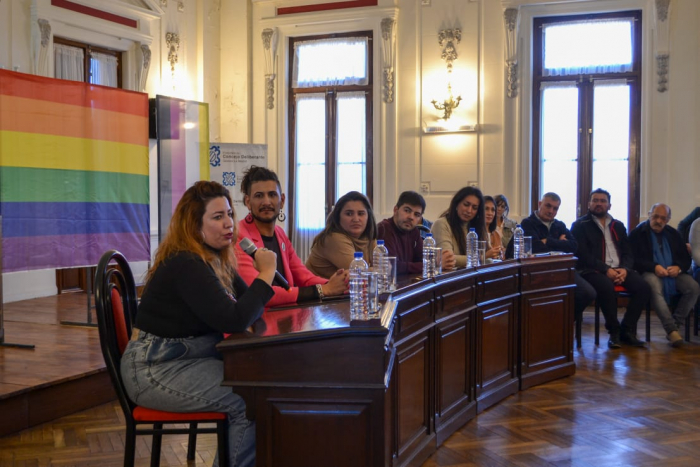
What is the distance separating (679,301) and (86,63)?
6391 mm

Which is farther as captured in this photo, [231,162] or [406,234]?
[231,162]

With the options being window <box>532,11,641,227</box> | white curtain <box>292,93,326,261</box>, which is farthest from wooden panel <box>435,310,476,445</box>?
white curtain <box>292,93,326,261</box>

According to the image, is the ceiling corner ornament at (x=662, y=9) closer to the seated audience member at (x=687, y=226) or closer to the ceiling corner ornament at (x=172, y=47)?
the seated audience member at (x=687, y=226)

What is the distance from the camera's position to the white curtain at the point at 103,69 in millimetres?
7910

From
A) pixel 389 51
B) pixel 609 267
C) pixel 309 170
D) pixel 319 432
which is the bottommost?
pixel 319 432

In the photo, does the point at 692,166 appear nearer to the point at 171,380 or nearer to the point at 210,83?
the point at 210,83

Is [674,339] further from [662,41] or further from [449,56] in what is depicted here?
[449,56]

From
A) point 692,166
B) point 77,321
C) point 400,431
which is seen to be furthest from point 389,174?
point 400,431

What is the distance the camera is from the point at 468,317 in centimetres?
389

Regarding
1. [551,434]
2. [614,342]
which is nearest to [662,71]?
[614,342]

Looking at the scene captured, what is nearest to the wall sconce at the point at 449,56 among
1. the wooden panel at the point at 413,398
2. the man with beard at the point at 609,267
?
the man with beard at the point at 609,267

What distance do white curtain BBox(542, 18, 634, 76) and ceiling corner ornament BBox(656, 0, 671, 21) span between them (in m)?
0.34

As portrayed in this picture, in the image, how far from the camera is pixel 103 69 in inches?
318

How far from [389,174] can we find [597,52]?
110 inches
